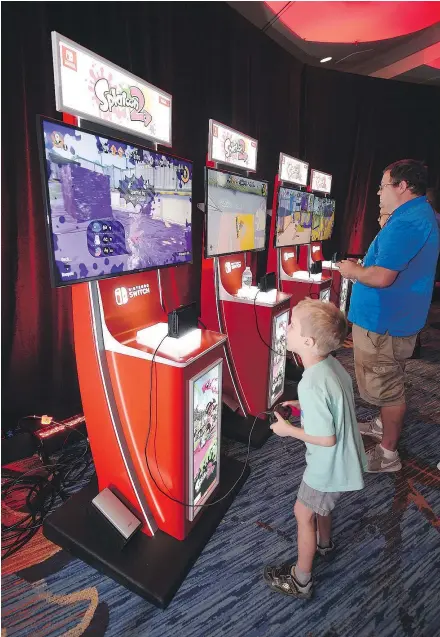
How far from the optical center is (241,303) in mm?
2332

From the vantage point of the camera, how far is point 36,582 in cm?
135

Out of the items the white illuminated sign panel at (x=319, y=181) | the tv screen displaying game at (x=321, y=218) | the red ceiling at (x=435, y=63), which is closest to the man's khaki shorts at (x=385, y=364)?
the tv screen displaying game at (x=321, y=218)

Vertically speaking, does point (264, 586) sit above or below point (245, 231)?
below

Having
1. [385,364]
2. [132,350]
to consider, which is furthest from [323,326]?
[385,364]

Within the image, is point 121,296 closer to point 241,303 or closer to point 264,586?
point 241,303

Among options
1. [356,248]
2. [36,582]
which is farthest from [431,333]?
[36,582]

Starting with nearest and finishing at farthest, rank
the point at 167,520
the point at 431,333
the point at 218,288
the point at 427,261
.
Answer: the point at 167,520 < the point at 427,261 < the point at 218,288 < the point at 431,333

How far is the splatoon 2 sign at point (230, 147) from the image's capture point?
204cm

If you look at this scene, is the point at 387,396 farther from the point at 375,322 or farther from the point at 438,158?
the point at 438,158

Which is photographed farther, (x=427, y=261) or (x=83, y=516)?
(x=427, y=261)

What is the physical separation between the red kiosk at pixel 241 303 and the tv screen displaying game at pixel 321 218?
64.2 inches

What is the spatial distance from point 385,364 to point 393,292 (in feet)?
1.37

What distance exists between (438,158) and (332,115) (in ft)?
9.91

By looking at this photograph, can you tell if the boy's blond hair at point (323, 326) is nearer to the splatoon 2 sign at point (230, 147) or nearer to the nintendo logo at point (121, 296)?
the nintendo logo at point (121, 296)
